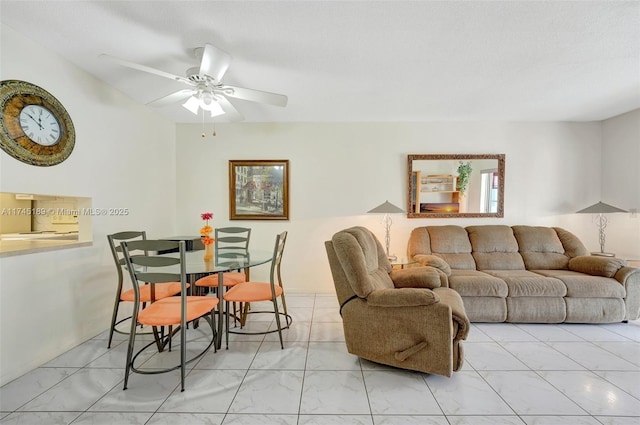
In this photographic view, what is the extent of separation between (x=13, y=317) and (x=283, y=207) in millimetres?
2634

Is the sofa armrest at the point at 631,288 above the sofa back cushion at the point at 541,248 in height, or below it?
below

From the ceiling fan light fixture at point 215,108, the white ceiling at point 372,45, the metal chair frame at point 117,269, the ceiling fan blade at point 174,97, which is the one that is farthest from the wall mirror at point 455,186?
the metal chair frame at point 117,269

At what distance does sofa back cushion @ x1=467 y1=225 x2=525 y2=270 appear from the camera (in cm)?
329

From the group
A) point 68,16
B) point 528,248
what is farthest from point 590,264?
point 68,16

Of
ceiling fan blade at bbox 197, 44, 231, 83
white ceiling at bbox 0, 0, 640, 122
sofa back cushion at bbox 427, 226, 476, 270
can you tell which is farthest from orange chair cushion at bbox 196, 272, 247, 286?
sofa back cushion at bbox 427, 226, 476, 270

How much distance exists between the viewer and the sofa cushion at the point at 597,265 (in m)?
2.80

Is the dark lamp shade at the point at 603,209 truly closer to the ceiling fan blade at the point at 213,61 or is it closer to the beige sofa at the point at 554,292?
the beige sofa at the point at 554,292

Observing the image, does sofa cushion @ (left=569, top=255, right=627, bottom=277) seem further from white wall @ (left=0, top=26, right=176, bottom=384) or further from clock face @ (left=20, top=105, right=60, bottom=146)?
clock face @ (left=20, top=105, right=60, bottom=146)

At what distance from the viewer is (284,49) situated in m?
2.08

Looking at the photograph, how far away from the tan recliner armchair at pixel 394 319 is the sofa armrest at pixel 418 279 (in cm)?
26

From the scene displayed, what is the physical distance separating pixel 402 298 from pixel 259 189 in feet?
8.46

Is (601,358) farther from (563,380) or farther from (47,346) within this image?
(47,346)

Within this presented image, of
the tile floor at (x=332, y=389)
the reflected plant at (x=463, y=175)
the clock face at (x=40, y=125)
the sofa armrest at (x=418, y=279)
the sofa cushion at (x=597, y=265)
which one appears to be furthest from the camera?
the reflected plant at (x=463, y=175)

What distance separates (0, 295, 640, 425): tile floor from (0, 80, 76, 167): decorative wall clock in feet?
5.17
